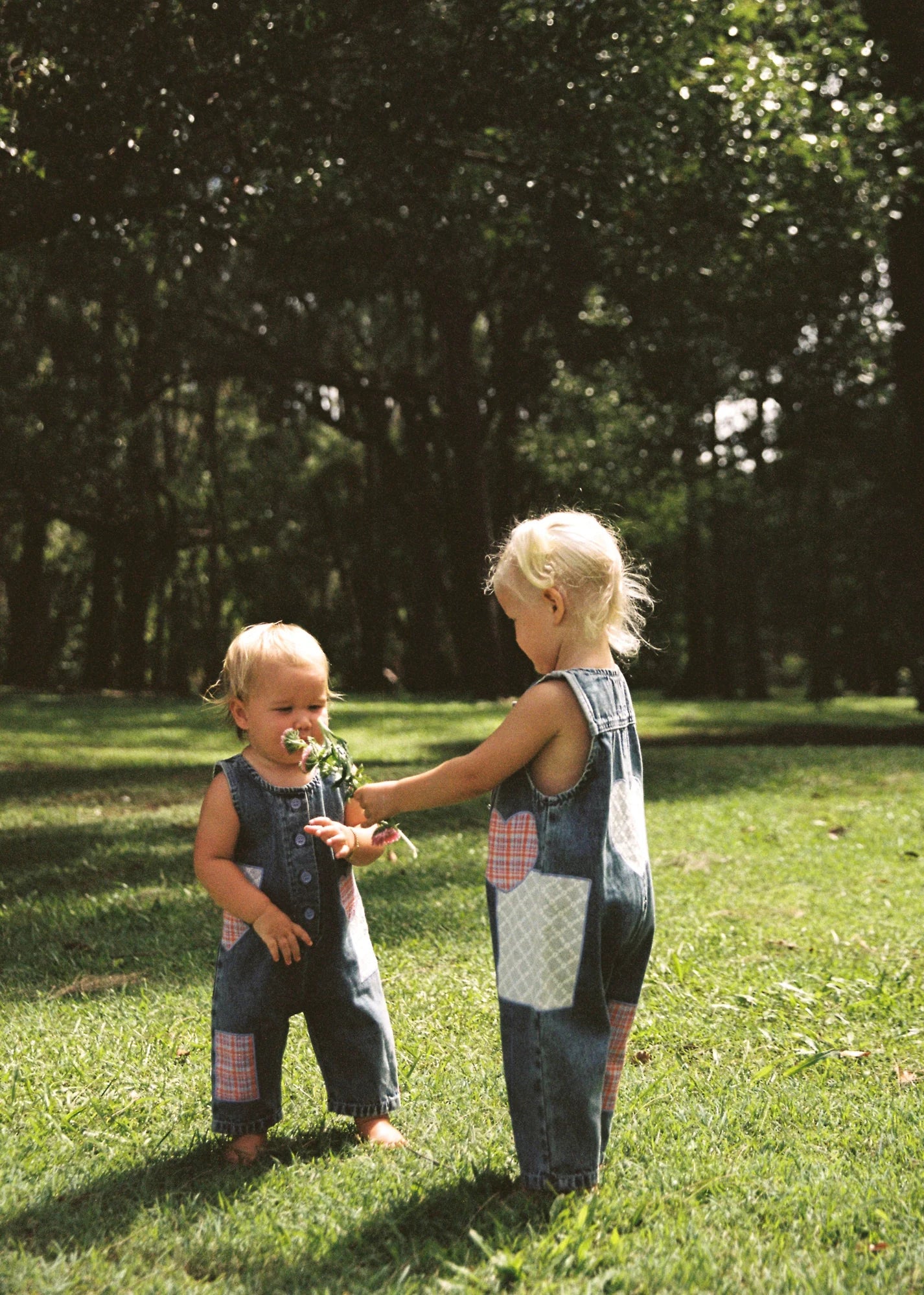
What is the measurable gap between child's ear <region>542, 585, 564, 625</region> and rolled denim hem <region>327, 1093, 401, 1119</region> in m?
1.37

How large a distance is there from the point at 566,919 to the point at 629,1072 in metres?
1.36

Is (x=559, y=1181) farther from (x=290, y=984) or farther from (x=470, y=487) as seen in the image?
(x=470, y=487)

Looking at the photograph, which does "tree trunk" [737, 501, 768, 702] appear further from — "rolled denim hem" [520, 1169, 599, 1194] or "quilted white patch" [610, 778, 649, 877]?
"rolled denim hem" [520, 1169, 599, 1194]

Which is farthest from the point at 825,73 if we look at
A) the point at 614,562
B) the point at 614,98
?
the point at 614,562

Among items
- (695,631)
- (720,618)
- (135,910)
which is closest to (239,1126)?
(135,910)

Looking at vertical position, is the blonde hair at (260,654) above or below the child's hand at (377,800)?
above

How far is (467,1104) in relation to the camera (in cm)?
359

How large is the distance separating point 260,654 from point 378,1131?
1.30 metres

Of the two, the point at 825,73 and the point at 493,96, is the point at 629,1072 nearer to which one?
the point at 493,96

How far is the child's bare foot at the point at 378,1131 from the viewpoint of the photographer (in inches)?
129

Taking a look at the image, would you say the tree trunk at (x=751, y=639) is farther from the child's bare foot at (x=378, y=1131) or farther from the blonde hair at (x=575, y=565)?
the blonde hair at (x=575, y=565)

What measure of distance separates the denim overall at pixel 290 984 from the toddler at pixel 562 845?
0.31 metres

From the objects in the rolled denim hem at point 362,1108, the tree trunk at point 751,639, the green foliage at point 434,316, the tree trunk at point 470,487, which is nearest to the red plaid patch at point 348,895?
the rolled denim hem at point 362,1108

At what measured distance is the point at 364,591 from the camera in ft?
102
